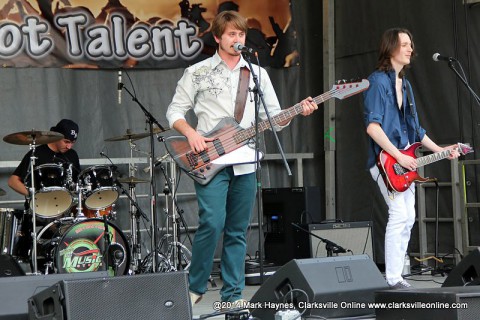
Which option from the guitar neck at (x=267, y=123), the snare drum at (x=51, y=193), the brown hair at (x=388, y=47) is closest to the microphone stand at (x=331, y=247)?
the brown hair at (x=388, y=47)

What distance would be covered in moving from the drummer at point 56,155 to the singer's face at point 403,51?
10.0ft

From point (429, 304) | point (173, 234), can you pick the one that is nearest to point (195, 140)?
point (429, 304)

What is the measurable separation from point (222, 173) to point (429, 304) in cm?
207

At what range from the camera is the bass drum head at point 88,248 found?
24.6ft

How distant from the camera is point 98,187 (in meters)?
7.75

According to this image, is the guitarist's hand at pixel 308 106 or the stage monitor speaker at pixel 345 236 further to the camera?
the stage monitor speaker at pixel 345 236

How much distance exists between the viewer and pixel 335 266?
4.36 metres

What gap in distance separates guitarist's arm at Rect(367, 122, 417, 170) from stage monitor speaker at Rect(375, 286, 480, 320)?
222cm

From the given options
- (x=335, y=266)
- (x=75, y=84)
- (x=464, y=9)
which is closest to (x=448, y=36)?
(x=464, y=9)

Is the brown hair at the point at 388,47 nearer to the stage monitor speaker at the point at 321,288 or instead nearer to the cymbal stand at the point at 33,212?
the stage monitor speaker at the point at 321,288

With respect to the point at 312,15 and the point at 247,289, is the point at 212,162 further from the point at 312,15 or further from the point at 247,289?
the point at 312,15

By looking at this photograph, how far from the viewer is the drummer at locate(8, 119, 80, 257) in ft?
24.8

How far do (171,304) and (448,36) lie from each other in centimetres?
543

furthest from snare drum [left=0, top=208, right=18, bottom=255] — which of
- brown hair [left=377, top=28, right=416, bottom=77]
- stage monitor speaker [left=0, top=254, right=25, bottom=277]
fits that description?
brown hair [left=377, top=28, right=416, bottom=77]
